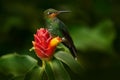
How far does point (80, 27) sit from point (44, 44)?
1257mm

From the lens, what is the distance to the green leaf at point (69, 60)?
1.46 m

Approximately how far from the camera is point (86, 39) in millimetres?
2617

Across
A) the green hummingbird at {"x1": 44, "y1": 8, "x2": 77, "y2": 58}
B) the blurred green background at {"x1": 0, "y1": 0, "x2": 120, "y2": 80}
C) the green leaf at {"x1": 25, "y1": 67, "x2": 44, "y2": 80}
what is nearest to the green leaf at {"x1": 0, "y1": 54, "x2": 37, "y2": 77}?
the green leaf at {"x1": 25, "y1": 67, "x2": 44, "y2": 80}

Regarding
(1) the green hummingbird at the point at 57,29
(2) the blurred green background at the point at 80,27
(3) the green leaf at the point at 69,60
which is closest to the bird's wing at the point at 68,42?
(1) the green hummingbird at the point at 57,29

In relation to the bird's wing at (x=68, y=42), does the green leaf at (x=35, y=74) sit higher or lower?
lower

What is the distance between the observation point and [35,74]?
1.47 meters

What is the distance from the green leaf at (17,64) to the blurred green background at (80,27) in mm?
903

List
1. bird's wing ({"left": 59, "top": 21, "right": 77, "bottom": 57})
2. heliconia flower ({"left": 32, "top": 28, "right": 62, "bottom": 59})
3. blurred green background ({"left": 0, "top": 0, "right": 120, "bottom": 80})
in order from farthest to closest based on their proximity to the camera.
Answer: blurred green background ({"left": 0, "top": 0, "right": 120, "bottom": 80}) → bird's wing ({"left": 59, "top": 21, "right": 77, "bottom": 57}) → heliconia flower ({"left": 32, "top": 28, "right": 62, "bottom": 59})

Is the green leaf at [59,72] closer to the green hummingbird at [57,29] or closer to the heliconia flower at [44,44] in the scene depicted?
the heliconia flower at [44,44]

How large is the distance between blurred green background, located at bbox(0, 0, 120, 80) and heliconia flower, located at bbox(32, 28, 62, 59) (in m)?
1.05

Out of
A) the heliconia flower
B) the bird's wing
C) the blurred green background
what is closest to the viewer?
the heliconia flower

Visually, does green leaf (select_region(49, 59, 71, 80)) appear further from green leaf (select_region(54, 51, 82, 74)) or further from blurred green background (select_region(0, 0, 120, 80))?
blurred green background (select_region(0, 0, 120, 80))

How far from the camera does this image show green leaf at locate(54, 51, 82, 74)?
146 centimetres

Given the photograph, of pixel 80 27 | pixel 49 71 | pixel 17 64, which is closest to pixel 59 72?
pixel 49 71
